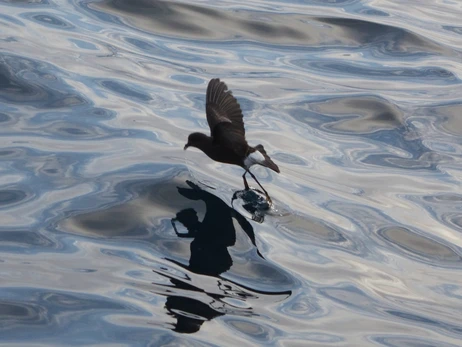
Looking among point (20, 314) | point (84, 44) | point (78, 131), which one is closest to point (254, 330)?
point (20, 314)

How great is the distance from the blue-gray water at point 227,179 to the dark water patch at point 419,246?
2 cm

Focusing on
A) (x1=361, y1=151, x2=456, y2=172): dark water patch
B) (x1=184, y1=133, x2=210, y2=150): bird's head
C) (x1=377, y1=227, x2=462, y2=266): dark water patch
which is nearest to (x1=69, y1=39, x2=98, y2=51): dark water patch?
(x1=184, y1=133, x2=210, y2=150): bird's head

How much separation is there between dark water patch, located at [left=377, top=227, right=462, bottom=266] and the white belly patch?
101 centimetres

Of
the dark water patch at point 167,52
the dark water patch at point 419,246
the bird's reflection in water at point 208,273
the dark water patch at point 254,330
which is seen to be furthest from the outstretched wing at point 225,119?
the dark water patch at point 167,52

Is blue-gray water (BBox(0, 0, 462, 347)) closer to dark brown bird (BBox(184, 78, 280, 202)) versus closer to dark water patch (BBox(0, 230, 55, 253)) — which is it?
dark water patch (BBox(0, 230, 55, 253))

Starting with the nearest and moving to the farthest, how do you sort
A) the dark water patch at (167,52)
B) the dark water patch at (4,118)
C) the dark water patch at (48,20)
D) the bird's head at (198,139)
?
the bird's head at (198,139) → the dark water patch at (4,118) → the dark water patch at (167,52) → the dark water patch at (48,20)

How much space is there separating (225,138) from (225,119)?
0.25 meters

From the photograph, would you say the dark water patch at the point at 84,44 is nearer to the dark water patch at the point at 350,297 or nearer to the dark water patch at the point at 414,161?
the dark water patch at the point at 414,161

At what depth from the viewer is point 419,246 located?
753cm

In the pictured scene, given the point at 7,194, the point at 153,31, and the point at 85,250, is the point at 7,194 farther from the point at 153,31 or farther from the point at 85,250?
the point at 153,31

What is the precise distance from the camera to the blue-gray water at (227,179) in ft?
20.1

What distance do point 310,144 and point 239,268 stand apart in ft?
9.18

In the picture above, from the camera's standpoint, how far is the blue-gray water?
6.13 m

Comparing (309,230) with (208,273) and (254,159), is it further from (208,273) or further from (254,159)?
(208,273)
